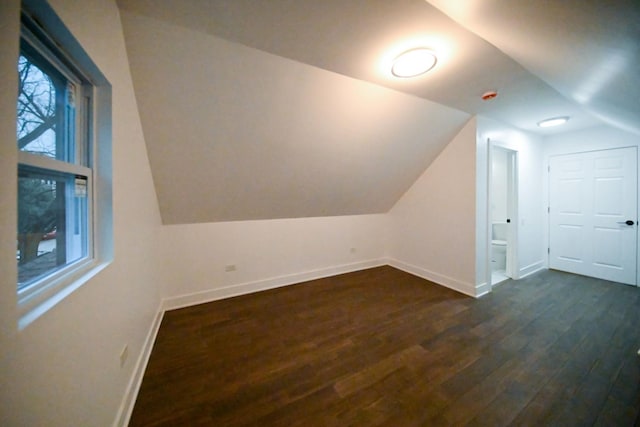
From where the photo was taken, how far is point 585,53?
1.30 meters

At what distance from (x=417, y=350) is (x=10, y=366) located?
231cm

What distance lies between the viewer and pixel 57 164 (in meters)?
0.92

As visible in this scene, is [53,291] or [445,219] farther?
[445,219]

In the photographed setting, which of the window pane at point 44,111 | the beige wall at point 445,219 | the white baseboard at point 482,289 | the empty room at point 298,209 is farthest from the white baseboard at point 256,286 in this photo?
the window pane at point 44,111

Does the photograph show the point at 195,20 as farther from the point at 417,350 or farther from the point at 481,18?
the point at 417,350

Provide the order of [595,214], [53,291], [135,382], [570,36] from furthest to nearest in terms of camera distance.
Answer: [595,214] < [135,382] < [570,36] < [53,291]

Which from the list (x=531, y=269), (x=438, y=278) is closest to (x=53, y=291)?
(x=438, y=278)

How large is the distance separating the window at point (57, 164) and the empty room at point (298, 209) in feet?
0.03

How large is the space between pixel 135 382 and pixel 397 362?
192 centimetres

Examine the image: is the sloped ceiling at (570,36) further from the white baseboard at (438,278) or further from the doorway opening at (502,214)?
the white baseboard at (438,278)

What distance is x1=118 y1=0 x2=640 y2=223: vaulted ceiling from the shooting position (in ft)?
4.06

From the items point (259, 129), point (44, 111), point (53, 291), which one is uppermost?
point (259, 129)

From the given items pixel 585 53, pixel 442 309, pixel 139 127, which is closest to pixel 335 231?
pixel 442 309

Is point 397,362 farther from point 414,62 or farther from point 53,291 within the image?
point 414,62
